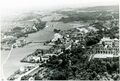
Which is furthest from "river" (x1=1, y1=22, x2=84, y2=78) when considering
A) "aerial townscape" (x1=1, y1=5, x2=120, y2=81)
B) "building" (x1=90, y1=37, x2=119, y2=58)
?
"building" (x1=90, y1=37, x2=119, y2=58)

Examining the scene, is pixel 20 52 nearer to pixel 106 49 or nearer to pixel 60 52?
pixel 60 52

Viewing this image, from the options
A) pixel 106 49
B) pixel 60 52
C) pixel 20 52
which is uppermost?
pixel 106 49

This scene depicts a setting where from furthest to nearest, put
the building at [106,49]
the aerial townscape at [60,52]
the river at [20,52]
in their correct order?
the building at [106,49], the river at [20,52], the aerial townscape at [60,52]

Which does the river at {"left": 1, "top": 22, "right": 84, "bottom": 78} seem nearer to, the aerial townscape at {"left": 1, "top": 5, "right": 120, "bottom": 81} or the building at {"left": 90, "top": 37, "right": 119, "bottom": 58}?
the aerial townscape at {"left": 1, "top": 5, "right": 120, "bottom": 81}

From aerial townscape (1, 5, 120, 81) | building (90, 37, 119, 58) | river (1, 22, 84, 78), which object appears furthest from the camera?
building (90, 37, 119, 58)

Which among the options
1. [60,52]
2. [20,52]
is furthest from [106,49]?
[20,52]

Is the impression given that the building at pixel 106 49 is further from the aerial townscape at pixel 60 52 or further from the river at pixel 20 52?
the river at pixel 20 52

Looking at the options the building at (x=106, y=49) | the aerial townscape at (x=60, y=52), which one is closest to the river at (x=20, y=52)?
the aerial townscape at (x=60, y=52)

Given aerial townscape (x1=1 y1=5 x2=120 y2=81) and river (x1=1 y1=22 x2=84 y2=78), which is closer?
aerial townscape (x1=1 y1=5 x2=120 y2=81)
